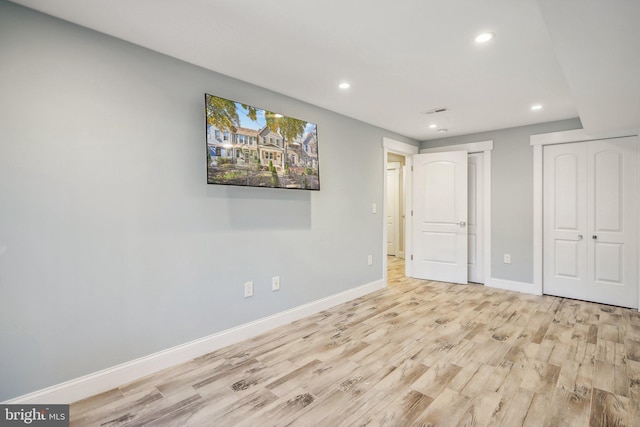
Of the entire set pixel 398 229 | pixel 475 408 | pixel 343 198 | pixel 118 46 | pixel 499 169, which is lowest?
pixel 475 408

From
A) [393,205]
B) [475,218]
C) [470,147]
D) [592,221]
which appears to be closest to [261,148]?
[470,147]

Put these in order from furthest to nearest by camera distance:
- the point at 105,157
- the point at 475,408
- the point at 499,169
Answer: the point at 499,169 < the point at 105,157 < the point at 475,408

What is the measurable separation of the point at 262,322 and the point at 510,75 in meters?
3.07

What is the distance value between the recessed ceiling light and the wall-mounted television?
1.61 m

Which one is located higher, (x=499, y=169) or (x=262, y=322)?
(x=499, y=169)

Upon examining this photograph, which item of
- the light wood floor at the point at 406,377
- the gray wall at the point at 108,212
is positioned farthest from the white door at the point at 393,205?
the gray wall at the point at 108,212

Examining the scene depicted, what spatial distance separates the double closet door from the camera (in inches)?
140

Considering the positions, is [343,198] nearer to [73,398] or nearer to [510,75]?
[510,75]

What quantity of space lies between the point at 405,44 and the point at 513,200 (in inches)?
126

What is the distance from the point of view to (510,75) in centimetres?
259

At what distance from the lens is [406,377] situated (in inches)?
84.2

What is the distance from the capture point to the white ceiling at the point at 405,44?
66.1 inches

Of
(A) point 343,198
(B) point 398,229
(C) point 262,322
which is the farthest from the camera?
(B) point 398,229

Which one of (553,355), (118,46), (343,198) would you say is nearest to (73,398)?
(118,46)
